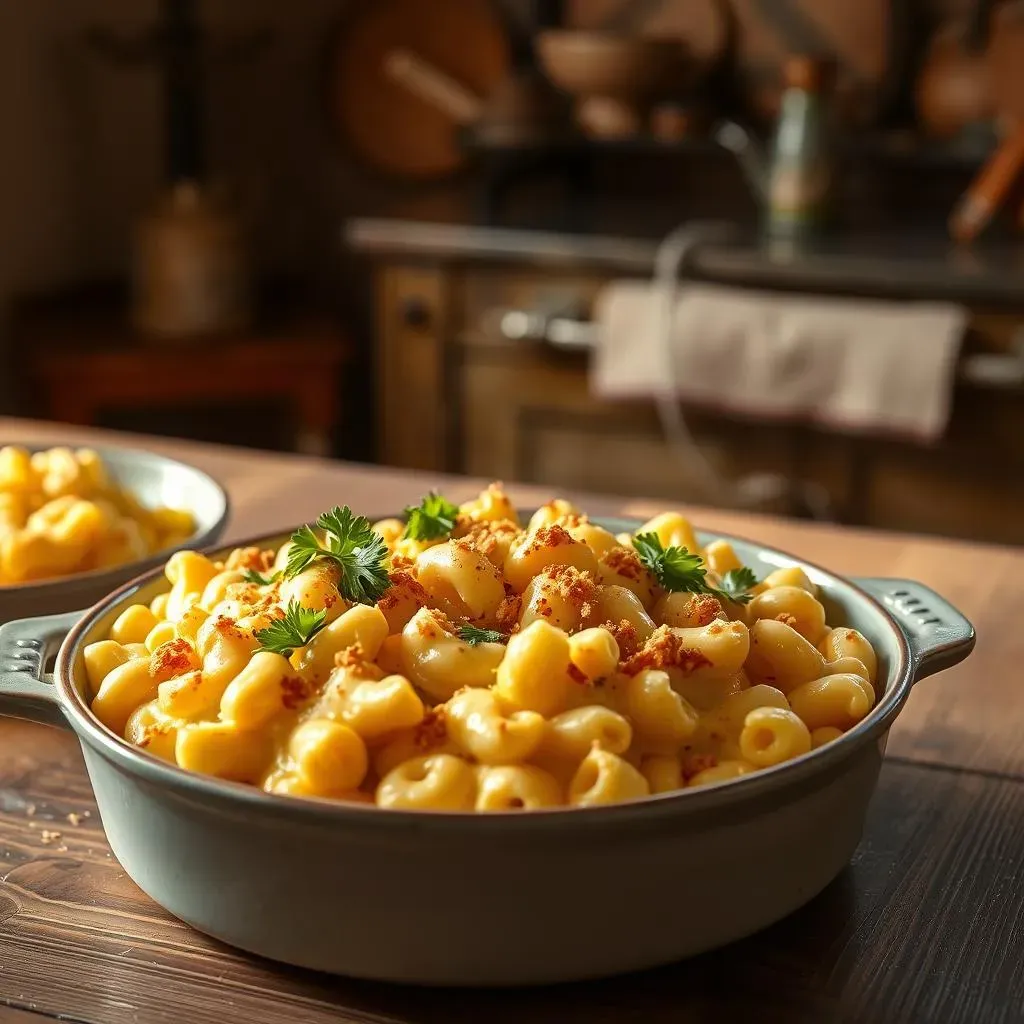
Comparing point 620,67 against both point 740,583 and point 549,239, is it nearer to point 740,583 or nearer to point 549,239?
point 549,239

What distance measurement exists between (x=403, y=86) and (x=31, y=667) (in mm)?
2553

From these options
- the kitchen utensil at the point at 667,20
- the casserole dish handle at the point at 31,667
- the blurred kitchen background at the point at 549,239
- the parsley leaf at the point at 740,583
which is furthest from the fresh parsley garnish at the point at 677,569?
the kitchen utensil at the point at 667,20

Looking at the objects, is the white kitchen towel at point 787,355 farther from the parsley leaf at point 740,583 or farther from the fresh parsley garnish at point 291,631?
the fresh parsley garnish at point 291,631

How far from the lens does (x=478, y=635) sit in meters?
0.79

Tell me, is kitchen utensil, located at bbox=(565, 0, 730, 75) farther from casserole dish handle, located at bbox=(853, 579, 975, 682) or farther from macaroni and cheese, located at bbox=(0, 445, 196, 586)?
casserole dish handle, located at bbox=(853, 579, 975, 682)

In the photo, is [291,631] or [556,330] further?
[556,330]

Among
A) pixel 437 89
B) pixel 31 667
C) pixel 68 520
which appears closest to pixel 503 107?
pixel 437 89

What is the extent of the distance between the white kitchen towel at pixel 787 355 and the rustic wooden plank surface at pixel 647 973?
4.92 feet

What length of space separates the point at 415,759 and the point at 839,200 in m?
2.11

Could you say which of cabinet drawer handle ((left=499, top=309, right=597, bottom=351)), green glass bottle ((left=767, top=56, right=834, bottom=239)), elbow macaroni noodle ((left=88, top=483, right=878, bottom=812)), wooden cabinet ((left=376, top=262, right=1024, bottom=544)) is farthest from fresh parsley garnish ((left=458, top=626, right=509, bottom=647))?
green glass bottle ((left=767, top=56, right=834, bottom=239))

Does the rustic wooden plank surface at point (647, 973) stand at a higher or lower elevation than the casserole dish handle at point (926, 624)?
lower

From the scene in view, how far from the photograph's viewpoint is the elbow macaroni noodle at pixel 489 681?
2.26 ft

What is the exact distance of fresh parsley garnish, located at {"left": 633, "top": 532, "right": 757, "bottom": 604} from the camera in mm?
854

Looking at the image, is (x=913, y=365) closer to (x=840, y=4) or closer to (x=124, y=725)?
(x=840, y=4)
